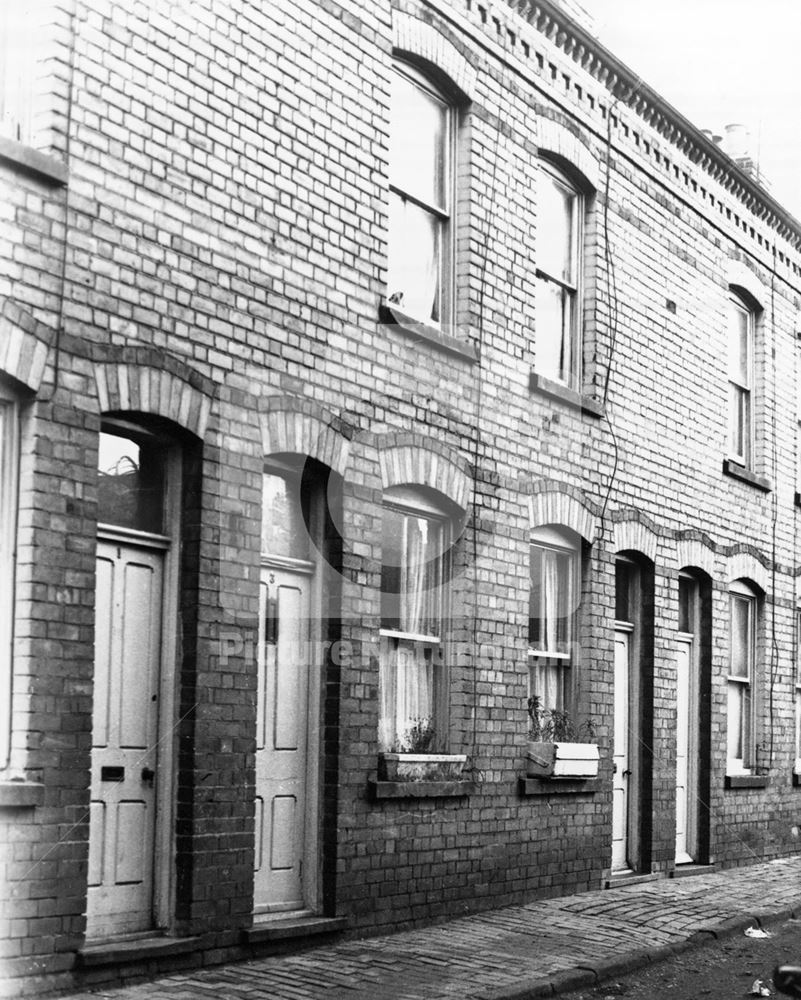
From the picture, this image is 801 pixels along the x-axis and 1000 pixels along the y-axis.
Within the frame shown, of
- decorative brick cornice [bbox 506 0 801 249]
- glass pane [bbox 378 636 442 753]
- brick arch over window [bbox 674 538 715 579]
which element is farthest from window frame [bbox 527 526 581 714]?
decorative brick cornice [bbox 506 0 801 249]

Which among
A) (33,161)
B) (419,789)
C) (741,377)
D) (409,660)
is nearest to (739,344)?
(741,377)

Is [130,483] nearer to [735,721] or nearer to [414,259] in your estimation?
[414,259]

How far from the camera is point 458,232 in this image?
1197cm

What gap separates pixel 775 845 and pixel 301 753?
368 inches

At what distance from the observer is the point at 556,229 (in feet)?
45.0

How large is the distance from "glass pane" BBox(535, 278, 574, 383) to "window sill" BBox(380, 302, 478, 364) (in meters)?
1.51

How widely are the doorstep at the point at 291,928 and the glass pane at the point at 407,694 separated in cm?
141

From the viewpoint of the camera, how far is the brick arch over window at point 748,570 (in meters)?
16.8

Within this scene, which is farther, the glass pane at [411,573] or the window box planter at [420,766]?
the glass pane at [411,573]

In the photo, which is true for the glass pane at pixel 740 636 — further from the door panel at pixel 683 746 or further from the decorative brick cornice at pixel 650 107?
the decorative brick cornice at pixel 650 107

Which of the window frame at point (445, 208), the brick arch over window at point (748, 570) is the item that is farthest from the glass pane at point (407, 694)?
the brick arch over window at point (748, 570)

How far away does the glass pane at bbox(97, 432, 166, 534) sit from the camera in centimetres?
856

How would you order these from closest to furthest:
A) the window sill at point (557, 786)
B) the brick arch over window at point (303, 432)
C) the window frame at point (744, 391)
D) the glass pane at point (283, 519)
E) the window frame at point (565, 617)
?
the brick arch over window at point (303, 432) → the glass pane at point (283, 519) → the window sill at point (557, 786) → the window frame at point (565, 617) → the window frame at point (744, 391)

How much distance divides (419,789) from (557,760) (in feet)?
6.94
